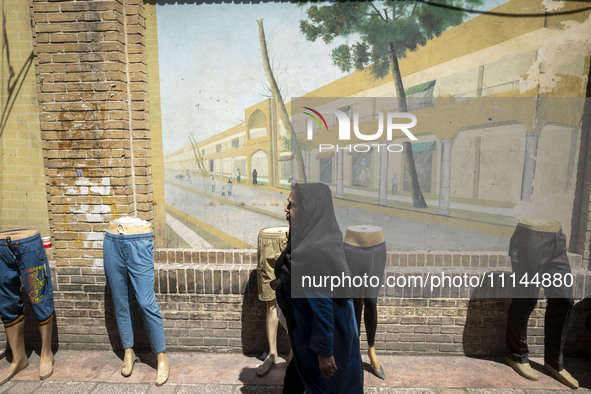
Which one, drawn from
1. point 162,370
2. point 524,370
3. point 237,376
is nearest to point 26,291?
point 162,370

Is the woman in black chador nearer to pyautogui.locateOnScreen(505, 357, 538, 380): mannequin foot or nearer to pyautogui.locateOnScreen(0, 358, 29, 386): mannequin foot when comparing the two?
pyautogui.locateOnScreen(505, 357, 538, 380): mannequin foot

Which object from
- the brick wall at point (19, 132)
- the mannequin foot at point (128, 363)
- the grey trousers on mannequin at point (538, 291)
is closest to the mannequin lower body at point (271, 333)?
the mannequin foot at point (128, 363)

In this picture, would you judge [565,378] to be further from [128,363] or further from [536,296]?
[128,363]

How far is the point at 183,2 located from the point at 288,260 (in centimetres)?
313

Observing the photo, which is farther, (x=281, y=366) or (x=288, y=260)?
(x=281, y=366)

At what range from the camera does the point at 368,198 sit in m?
3.69

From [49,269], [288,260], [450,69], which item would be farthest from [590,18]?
[49,269]

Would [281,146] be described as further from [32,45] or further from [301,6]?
[32,45]

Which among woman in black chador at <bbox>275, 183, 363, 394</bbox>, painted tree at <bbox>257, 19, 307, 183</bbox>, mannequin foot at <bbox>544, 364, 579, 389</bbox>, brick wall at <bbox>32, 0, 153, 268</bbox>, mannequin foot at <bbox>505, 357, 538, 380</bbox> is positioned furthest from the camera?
painted tree at <bbox>257, 19, 307, 183</bbox>

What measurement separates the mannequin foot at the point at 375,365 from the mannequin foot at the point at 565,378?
1655 millimetres

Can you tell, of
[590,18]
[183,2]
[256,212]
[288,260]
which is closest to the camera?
[288,260]

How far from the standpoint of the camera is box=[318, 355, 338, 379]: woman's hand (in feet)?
6.65

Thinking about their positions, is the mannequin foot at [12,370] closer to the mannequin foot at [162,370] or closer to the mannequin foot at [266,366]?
the mannequin foot at [162,370]

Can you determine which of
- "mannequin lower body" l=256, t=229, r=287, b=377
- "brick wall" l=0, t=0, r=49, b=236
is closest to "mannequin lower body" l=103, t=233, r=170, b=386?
"mannequin lower body" l=256, t=229, r=287, b=377
